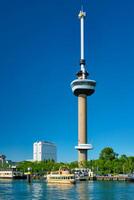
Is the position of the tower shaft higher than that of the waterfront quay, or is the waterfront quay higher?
the tower shaft

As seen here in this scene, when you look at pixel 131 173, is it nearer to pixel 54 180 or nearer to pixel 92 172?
pixel 92 172

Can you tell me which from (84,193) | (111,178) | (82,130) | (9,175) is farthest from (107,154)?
(84,193)

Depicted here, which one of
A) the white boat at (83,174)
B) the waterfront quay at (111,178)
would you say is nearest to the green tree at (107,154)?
the white boat at (83,174)

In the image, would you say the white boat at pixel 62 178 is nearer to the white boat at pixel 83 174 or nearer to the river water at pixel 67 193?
the river water at pixel 67 193

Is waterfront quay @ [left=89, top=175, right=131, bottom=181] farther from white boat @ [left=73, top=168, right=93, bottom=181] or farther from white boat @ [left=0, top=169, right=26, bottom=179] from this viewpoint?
white boat @ [left=0, top=169, right=26, bottom=179]

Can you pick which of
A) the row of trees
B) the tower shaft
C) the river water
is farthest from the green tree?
the river water

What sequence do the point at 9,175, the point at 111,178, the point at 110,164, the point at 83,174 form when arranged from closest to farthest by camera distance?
the point at 111,178 < the point at 83,174 < the point at 110,164 < the point at 9,175

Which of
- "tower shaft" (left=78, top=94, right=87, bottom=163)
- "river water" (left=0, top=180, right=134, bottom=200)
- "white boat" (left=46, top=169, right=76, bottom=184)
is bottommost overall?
"river water" (left=0, top=180, right=134, bottom=200)

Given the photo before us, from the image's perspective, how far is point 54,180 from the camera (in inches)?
4786

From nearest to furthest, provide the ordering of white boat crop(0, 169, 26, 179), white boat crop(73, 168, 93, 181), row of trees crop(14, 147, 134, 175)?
1. white boat crop(73, 168, 93, 181)
2. row of trees crop(14, 147, 134, 175)
3. white boat crop(0, 169, 26, 179)

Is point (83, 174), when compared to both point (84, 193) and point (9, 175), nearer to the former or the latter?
point (9, 175)

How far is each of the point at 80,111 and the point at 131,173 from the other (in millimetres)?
39214

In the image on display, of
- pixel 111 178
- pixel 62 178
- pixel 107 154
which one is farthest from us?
pixel 107 154

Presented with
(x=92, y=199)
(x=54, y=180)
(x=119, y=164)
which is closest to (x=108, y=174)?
(x=119, y=164)
